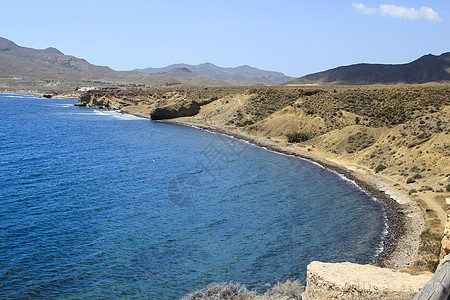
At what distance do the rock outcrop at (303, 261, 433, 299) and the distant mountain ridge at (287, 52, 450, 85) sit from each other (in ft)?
419

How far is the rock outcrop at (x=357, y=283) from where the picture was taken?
1051 centimetres

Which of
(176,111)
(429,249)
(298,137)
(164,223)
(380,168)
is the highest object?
(176,111)

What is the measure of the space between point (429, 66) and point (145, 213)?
442 ft

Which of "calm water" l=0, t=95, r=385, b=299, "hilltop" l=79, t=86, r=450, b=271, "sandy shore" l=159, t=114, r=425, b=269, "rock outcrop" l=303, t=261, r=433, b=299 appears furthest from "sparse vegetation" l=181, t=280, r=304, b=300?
"sandy shore" l=159, t=114, r=425, b=269

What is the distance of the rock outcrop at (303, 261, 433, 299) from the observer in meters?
10.5

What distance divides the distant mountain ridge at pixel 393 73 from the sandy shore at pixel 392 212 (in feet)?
326

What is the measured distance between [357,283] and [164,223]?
13.1 m

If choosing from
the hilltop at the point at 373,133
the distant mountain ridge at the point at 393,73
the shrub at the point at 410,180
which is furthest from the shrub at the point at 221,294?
the distant mountain ridge at the point at 393,73

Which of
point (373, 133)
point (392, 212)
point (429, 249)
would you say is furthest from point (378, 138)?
point (429, 249)

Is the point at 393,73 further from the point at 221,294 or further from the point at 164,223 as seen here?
the point at 221,294

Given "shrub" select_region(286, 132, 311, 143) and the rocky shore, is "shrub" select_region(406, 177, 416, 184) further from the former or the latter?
"shrub" select_region(286, 132, 311, 143)

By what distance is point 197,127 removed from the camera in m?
70.2

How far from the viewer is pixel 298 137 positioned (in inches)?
2056

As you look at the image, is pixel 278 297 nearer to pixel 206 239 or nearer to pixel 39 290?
pixel 206 239
